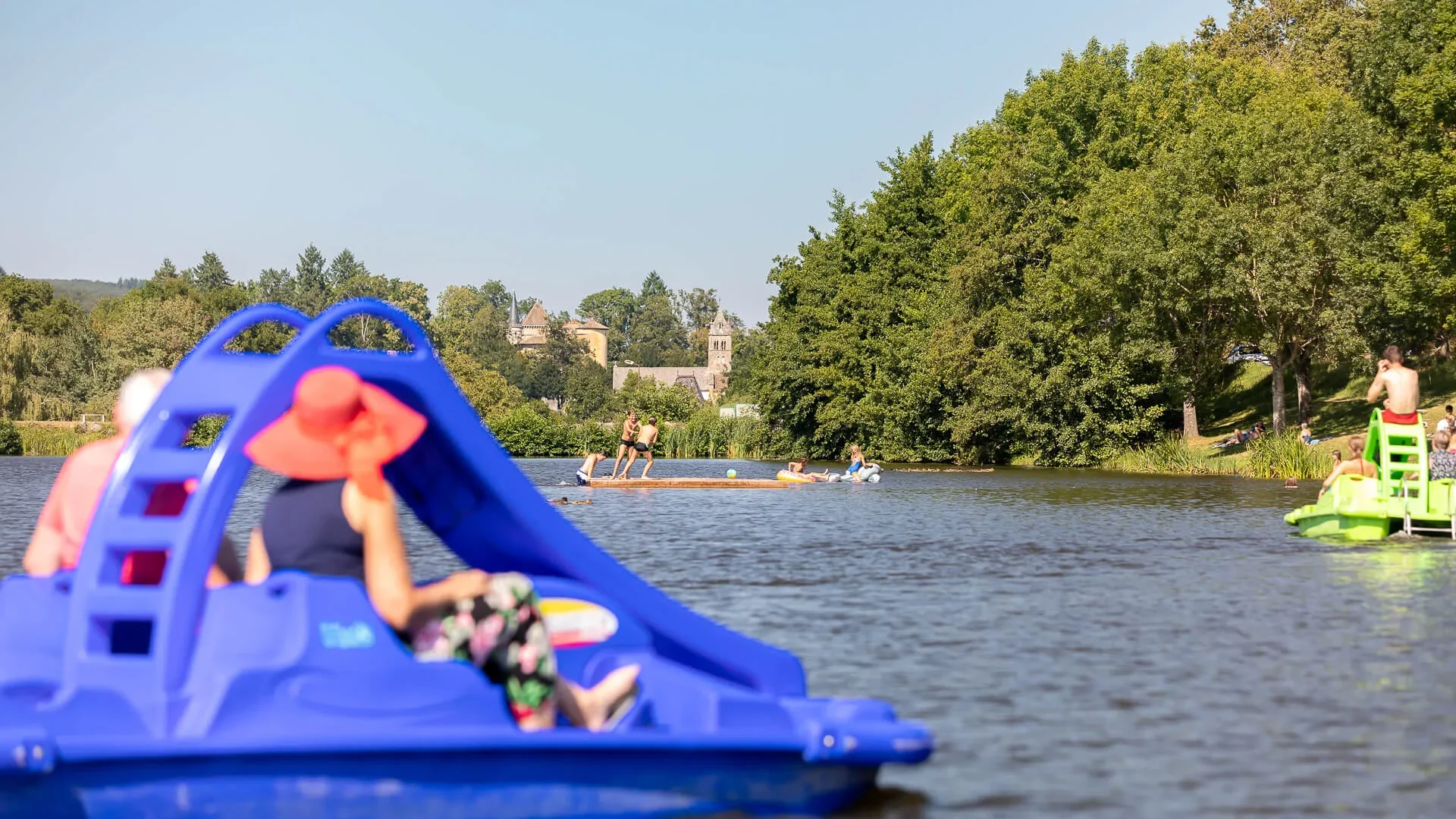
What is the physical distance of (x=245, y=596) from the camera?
276 inches

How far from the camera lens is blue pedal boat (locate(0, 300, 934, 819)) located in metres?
6.68

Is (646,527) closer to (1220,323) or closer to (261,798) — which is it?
(261,798)

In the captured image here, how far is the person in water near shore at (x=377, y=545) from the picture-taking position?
7.07 m

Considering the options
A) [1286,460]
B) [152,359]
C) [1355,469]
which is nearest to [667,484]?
[1286,460]

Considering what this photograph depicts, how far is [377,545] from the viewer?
707 cm

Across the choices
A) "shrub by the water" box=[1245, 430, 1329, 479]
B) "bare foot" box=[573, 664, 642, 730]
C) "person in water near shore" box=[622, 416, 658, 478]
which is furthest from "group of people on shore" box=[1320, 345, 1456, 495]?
"person in water near shore" box=[622, 416, 658, 478]

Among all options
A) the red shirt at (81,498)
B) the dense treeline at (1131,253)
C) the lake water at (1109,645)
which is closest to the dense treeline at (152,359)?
the dense treeline at (1131,253)

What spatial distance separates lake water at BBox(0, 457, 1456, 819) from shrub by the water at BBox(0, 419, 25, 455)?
197 ft

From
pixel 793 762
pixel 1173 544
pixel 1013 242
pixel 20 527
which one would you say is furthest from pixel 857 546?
pixel 1013 242

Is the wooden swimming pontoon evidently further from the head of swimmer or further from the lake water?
the head of swimmer

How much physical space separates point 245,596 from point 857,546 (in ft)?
55.2

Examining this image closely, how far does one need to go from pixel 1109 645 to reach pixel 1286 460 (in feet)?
119

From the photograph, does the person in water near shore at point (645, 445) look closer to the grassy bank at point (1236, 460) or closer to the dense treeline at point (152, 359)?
the grassy bank at point (1236, 460)

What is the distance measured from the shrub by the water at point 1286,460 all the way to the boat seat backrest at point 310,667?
4168cm
